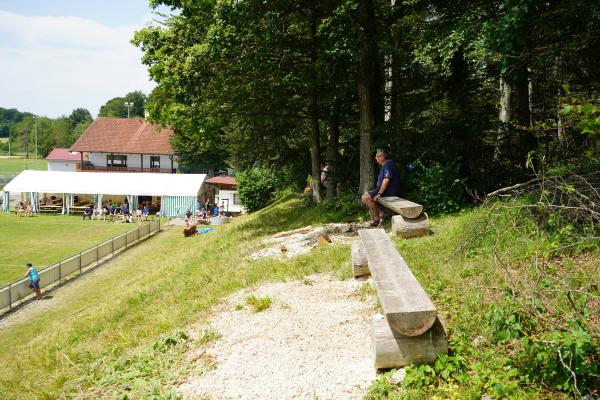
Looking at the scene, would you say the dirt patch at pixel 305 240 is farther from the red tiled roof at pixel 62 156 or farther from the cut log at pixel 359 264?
the red tiled roof at pixel 62 156

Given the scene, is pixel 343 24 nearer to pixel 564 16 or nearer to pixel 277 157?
pixel 564 16

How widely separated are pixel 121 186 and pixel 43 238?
957cm

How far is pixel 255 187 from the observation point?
32312 millimetres

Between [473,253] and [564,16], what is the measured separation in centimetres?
487

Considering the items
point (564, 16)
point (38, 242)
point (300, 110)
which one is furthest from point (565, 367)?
point (38, 242)

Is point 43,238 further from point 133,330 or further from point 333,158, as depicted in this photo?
point 133,330

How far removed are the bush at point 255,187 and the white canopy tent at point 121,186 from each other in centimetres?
415

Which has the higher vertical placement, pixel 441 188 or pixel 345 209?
pixel 441 188

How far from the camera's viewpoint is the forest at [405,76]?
30.8 ft

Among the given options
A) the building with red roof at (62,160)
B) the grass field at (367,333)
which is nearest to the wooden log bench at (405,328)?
the grass field at (367,333)

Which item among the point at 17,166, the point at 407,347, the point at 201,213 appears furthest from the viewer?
the point at 17,166

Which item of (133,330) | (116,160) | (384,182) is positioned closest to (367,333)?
(133,330)

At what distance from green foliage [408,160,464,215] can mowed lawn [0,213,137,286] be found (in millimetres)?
15365

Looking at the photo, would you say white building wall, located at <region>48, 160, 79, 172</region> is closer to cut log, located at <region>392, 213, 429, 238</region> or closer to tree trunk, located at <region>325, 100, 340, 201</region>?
tree trunk, located at <region>325, 100, 340, 201</region>
